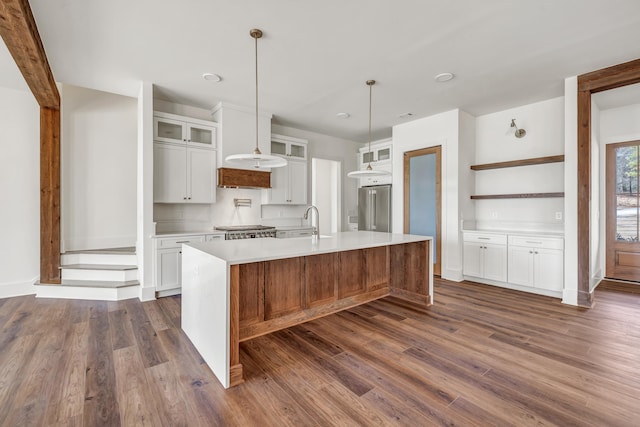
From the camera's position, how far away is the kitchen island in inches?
77.9

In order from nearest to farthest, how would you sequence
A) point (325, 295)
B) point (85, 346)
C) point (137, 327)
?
→ point (85, 346) < point (137, 327) < point (325, 295)

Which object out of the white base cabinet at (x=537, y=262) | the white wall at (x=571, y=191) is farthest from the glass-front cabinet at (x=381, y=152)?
the white wall at (x=571, y=191)

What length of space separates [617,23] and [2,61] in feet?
19.5

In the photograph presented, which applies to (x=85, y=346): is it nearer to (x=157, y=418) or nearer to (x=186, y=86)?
(x=157, y=418)

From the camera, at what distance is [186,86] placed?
3801 mm

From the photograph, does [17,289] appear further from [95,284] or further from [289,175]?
[289,175]

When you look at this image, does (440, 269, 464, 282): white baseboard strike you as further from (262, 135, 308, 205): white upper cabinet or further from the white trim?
(262, 135, 308, 205): white upper cabinet

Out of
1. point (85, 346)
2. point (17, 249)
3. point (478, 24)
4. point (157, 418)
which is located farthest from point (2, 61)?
point (478, 24)

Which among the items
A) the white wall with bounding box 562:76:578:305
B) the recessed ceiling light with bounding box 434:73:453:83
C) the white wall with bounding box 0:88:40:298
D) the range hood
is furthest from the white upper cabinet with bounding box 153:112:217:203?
the white wall with bounding box 562:76:578:305

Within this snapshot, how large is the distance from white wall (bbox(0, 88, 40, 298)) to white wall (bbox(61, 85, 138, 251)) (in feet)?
1.15

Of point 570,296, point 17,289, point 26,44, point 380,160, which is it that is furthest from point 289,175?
point 570,296

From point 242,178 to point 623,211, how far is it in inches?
227

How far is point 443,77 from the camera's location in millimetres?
3490

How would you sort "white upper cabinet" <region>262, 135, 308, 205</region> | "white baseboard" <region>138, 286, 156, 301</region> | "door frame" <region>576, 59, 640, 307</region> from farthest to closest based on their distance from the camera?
1. "white upper cabinet" <region>262, 135, 308, 205</region>
2. "white baseboard" <region>138, 286, 156, 301</region>
3. "door frame" <region>576, 59, 640, 307</region>
